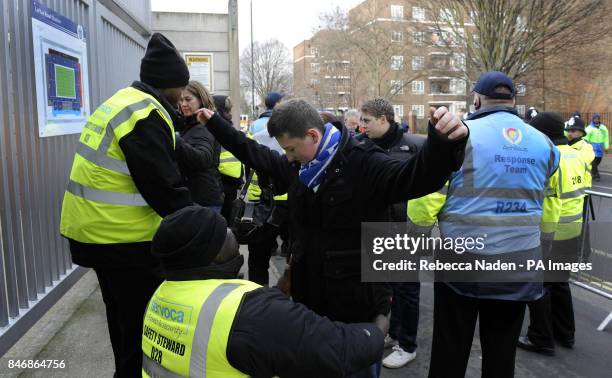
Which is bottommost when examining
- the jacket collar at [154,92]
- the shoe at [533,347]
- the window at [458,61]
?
the shoe at [533,347]

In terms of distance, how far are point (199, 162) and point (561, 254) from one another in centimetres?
317

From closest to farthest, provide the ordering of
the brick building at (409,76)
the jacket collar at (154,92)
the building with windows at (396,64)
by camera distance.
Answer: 1. the jacket collar at (154,92)
2. the building with windows at (396,64)
3. the brick building at (409,76)

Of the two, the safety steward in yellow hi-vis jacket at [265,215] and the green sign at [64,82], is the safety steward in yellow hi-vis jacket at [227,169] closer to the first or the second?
the safety steward in yellow hi-vis jacket at [265,215]

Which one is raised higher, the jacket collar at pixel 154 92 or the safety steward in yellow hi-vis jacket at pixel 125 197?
the jacket collar at pixel 154 92

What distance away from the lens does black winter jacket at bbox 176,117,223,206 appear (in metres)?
3.37

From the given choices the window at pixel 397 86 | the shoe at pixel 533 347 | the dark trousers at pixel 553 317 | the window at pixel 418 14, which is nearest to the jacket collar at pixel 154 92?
the dark trousers at pixel 553 317

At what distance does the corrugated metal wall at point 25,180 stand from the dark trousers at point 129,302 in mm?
1004

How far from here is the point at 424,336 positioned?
4441mm

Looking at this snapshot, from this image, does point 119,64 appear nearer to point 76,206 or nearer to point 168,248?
point 76,206

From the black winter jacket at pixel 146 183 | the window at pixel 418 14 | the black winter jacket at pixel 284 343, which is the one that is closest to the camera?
the black winter jacket at pixel 284 343

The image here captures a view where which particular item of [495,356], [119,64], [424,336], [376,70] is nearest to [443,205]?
[495,356]

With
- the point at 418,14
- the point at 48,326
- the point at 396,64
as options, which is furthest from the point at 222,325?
the point at 396,64

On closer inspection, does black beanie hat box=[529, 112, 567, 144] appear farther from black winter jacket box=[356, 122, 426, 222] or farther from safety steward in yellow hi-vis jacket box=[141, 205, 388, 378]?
safety steward in yellow hi-vis jacket box=[141, 205, 388, 378]

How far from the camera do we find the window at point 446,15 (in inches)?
928
